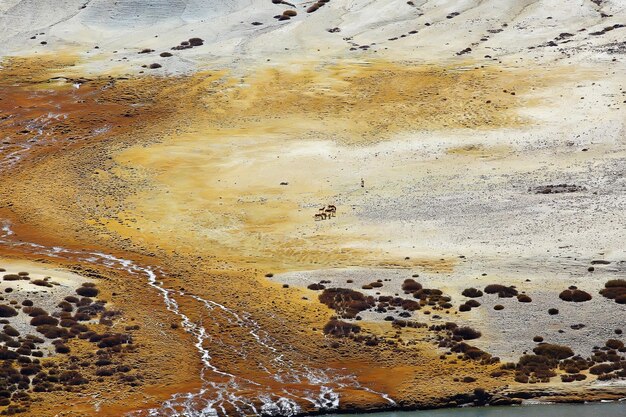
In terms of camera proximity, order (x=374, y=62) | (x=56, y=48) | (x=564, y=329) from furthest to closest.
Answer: (x=56, y=48) → (x=374, y=62) → (x=564, y=329)

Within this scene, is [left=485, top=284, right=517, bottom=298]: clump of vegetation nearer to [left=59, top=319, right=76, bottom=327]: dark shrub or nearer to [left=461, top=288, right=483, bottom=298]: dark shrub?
[left=461, top=288, right=483, bottom=298]: dark shrub

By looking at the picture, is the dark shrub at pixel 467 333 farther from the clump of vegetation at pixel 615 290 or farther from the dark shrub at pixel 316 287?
the dark shrub at pixel 316 287

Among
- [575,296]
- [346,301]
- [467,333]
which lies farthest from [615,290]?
[346,301]

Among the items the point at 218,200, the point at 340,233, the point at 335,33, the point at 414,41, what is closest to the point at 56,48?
the point at 335,33

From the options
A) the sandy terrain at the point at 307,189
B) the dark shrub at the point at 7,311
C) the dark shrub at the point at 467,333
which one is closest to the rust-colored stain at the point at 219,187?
the sandy terrain at the point at 307,189

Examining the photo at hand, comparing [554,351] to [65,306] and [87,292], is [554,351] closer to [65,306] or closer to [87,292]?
[87,292]

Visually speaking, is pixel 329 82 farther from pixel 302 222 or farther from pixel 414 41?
pixel 302 222

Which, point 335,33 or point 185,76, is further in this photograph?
point 335,33
